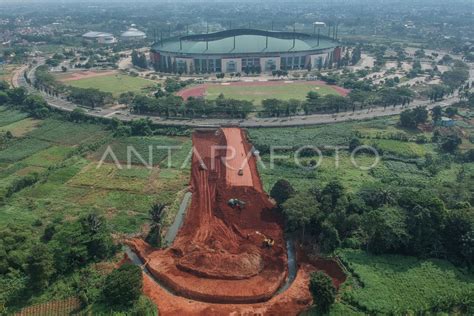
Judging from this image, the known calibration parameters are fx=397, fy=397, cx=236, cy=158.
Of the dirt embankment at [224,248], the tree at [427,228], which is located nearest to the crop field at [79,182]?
the dirt embankment at [224,248]

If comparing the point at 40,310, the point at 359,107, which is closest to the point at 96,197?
the point at 40,310

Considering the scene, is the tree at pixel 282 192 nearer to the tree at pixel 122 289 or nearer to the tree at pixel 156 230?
the tree at pixel 156 230

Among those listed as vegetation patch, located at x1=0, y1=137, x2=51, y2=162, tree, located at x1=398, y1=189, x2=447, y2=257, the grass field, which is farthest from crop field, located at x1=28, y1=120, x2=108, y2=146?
tree, located at x1=398, y1=189, x2=447, y2=257

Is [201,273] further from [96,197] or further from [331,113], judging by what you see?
[331,113]

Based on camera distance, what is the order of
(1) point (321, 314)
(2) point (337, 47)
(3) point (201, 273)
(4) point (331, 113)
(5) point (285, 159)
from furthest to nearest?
1. (2) point (337, 47)
2. (4) point (331, 113)
3. (5) point (285, 159)
4. (3) point (201, 273)
5. (1) point (321, 314)

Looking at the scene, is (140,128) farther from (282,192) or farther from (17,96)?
(17,96)

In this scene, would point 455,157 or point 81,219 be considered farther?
point 455,157
